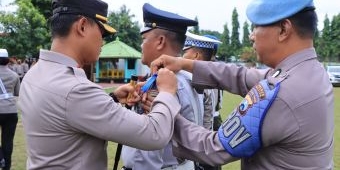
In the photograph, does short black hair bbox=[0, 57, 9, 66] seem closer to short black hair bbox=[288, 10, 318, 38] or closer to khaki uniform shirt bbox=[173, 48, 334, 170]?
khaki uniform shirt bbox=[173, 48, 334, 170]

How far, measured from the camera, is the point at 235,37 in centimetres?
7469

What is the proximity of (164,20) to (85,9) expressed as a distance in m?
0.82

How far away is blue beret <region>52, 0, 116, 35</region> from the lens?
2311 mm

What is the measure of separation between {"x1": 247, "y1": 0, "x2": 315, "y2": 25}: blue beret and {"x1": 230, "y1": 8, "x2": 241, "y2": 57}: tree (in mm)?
69538

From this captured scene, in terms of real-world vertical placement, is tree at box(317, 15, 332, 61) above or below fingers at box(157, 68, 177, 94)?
below

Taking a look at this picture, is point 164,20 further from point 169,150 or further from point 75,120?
point 75,120

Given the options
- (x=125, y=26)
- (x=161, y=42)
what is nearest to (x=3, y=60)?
(x=161, y=42)

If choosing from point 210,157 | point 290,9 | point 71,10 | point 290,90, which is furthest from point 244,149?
point 71,10

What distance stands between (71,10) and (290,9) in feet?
3.35

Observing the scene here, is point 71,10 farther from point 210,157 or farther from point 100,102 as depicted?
point 210,157

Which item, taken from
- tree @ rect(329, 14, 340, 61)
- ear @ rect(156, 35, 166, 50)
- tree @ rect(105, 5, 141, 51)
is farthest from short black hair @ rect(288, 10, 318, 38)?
tree @ rect(329, 14, 340, 61)


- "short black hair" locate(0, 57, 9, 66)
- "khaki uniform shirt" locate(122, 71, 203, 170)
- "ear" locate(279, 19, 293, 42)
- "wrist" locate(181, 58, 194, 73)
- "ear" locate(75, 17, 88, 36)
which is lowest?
"short black hair" locate(0, 57, 9, 66)

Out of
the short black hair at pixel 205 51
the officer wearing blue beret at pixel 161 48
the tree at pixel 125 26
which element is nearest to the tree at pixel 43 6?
the tree at pixel 125 26

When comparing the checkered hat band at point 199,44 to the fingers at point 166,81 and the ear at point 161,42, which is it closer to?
the ear at point 161,42
